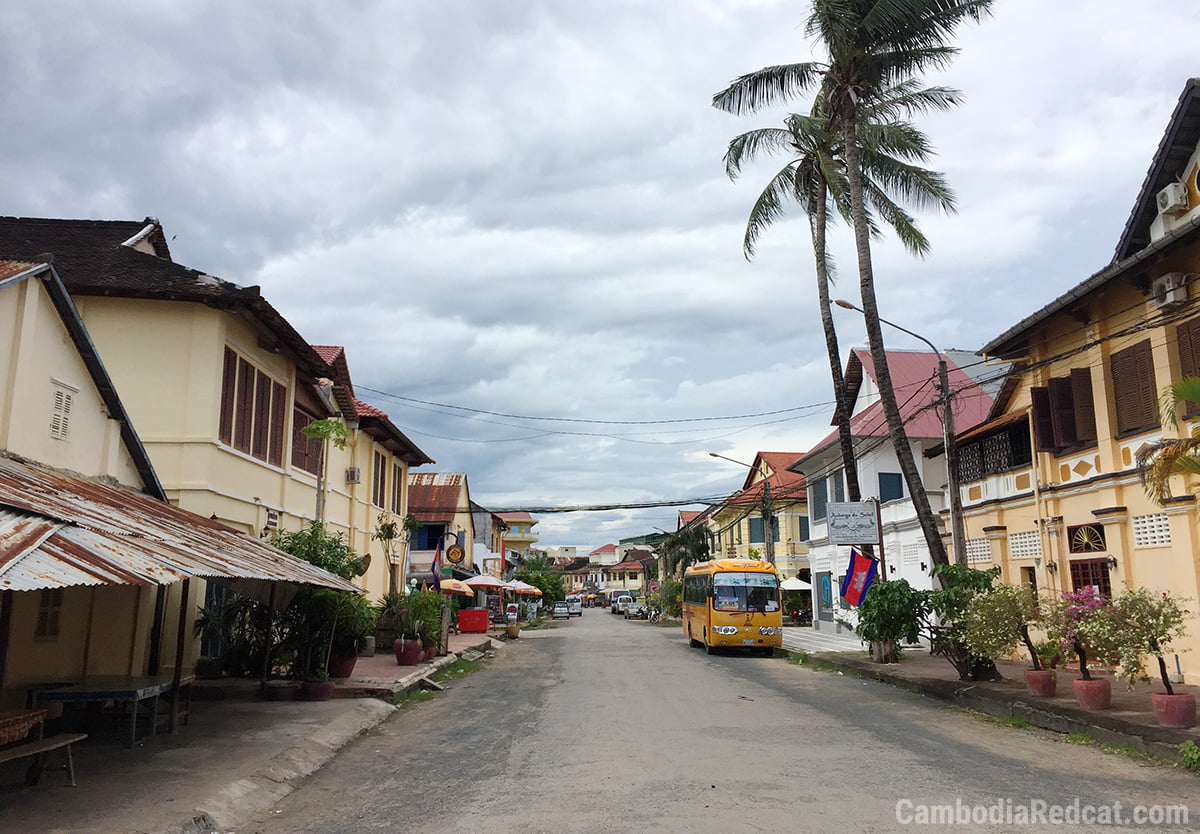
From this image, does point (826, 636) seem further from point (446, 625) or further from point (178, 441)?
point (178, 441)

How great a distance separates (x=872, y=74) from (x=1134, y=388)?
28.1 feet

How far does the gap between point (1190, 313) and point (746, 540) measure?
45.8 metres

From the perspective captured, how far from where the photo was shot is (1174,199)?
54.2 ft

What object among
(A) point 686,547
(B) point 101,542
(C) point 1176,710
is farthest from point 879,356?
(A) point 686,547

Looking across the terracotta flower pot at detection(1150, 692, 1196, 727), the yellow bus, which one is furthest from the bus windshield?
the terracotta flower pot at detection(1150, 692, 1196, 727)

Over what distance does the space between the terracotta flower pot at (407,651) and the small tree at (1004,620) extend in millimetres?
12324

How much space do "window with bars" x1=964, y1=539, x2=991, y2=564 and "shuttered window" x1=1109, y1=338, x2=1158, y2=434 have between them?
22.6 ft

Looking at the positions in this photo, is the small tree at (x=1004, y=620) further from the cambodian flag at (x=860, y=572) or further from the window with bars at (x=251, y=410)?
the window with bars at (x=251, y=410)

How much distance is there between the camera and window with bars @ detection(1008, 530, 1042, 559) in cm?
2098

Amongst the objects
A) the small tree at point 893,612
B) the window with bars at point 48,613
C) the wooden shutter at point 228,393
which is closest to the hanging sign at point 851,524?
the small tree at point 893,612

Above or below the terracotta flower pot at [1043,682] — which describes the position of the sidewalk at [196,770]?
below

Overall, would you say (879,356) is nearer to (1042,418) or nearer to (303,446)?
(1042,418)

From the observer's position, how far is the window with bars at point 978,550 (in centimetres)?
2375

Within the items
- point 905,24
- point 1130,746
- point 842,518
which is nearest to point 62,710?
point 1130,746
